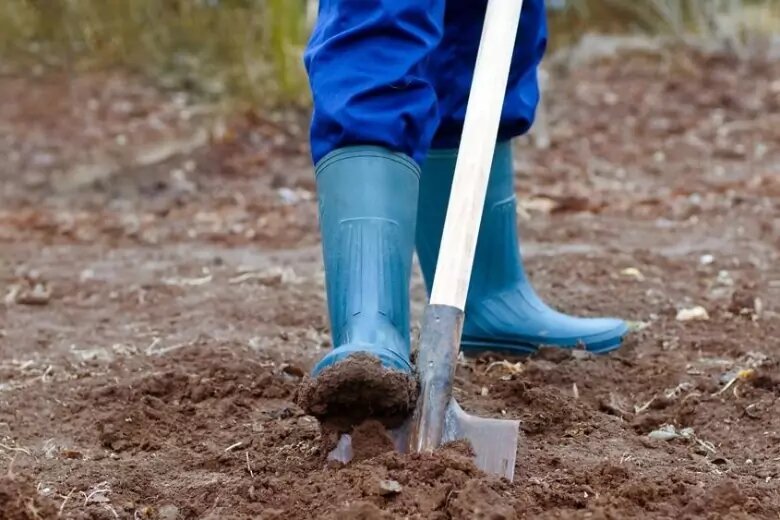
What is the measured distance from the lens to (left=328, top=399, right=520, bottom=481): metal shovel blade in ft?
A: 5.22

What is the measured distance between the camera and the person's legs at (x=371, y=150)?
1688 millimetres

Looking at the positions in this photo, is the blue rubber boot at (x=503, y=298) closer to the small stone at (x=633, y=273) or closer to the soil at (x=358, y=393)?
the small stone at (x=633, y=273)

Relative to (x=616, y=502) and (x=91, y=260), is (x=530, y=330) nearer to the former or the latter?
(x=616, y=502)

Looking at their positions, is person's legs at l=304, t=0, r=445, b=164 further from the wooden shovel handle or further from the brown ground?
the brown ground

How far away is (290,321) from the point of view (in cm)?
274

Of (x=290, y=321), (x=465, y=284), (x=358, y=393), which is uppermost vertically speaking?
(x=465, y=284)

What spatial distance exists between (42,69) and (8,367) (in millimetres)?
4034

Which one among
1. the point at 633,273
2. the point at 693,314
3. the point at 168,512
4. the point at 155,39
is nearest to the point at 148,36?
the point at 155,39

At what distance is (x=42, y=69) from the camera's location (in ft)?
20.0

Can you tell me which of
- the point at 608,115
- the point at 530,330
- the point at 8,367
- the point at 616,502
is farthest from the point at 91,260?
the point at 608,115

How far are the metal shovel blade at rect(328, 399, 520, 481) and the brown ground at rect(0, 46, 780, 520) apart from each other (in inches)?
1.4

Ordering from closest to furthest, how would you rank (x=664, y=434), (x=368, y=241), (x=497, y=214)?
1. (x=368, y=241)
2. (x=664, y=434)
3. (x=497, y=214)

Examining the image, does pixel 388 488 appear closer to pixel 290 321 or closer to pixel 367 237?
pixel 367 237

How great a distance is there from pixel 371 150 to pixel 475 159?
0.16 metres
